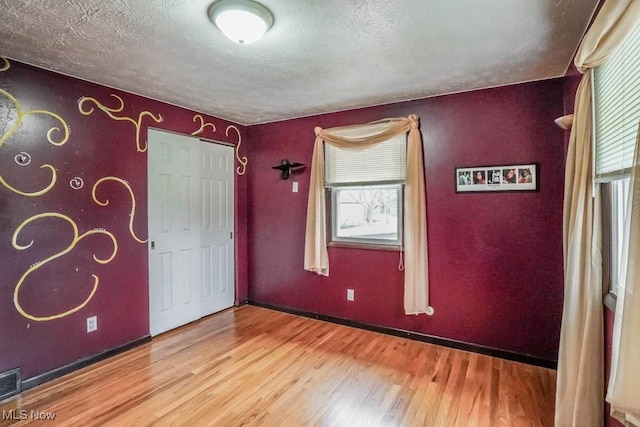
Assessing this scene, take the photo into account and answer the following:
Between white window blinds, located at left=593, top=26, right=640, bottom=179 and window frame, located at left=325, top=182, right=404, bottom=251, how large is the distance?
1696 millimetres

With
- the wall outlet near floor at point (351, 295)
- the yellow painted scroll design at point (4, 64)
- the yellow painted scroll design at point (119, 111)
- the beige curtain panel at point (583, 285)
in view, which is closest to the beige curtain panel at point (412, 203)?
the wall outlet near floor at point (351, 295)

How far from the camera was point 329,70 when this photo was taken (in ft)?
7.73

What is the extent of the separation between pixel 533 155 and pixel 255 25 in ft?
7.67

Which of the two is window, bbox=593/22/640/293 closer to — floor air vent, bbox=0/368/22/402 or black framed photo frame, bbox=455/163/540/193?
black framed photo frame, bbox=455/163/540/193

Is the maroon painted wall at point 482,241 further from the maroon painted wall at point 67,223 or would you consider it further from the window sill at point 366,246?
the maroon painted wall at point 67,223

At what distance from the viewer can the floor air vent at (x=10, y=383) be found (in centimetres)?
214

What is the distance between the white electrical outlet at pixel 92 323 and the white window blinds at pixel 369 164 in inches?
98.4

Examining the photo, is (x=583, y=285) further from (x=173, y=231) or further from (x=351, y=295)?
(x=173, y=231)

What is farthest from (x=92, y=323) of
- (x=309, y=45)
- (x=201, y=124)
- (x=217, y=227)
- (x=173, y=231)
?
(x=309, y=45)

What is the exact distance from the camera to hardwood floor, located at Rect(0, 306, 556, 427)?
6.44 feet

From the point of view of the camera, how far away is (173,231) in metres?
3.33

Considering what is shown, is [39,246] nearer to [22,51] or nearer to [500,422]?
[22,51]

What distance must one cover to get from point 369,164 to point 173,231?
7.18ft

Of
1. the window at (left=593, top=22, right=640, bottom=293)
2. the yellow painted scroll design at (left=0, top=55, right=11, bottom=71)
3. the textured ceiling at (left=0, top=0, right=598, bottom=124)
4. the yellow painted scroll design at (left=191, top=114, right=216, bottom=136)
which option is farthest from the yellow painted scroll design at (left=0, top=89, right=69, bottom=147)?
the window at (left=593, top=22, right=640, bottom=293)
